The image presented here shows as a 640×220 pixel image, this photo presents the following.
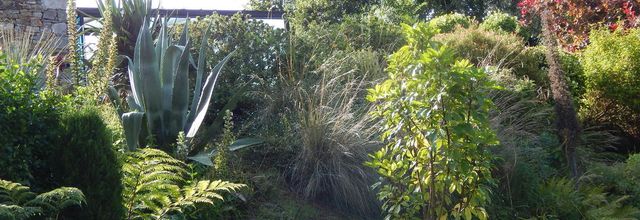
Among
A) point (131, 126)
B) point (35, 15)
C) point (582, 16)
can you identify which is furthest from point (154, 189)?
point (582, 16)

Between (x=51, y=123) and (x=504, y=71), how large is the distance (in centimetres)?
606

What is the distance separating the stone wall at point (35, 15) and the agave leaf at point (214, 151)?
18.8ft

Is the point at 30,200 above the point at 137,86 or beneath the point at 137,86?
beneath

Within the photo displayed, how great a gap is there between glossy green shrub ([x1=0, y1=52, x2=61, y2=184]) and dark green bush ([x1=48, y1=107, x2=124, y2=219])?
165 millimetres

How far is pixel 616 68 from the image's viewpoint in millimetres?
10930

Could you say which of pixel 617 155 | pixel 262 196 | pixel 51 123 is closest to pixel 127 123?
pixel 51 123

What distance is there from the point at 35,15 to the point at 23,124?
25.1ft

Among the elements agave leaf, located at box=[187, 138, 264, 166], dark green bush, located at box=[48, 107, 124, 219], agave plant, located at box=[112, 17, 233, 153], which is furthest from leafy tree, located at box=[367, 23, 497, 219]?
agave plant, located at box=[112, 17, 233, 153]

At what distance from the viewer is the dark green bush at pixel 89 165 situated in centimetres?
504

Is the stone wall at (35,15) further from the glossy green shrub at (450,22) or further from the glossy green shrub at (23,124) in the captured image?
the glossy green shrub at (23,124)

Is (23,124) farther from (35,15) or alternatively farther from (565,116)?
(35,15)

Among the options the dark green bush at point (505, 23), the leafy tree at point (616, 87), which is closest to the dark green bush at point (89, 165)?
the leafy tree at point (616, 87)

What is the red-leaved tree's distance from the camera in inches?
499

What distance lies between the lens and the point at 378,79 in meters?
8.71
